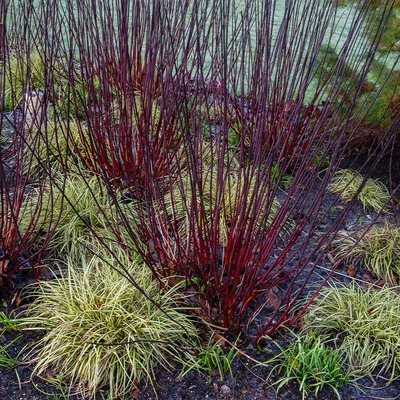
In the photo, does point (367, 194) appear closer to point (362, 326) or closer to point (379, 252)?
point (379, 252)

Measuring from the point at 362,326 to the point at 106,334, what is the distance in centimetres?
133

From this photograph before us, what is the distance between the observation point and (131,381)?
1795 millimetres

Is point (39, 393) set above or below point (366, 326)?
below

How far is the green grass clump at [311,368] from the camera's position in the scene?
1801mm

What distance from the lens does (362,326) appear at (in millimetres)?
2053

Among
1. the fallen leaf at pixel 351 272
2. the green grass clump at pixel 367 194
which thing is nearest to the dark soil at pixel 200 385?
the fallen leaf at pixel 351 272

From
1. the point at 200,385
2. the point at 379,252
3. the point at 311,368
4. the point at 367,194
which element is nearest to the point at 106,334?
the point at 200,385

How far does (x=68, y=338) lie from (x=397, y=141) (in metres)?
3.39

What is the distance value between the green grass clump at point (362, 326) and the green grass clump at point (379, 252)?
38 centimetres

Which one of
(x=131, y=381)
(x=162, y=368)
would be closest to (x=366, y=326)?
(x=162, y=368)

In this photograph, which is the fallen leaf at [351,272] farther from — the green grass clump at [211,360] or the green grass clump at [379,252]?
the green grass clump at [211,360]

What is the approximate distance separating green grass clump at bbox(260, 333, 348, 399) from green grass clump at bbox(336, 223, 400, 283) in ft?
2.97

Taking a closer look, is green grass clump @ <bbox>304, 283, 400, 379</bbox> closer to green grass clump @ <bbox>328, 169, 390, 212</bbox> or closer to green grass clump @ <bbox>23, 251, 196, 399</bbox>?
green grass clump @ <bbox>23, 251, 196, 399</bbox>

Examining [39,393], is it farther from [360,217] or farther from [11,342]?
[360,217]
